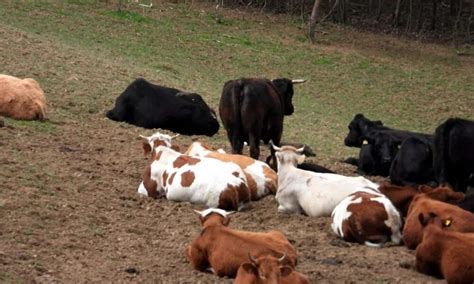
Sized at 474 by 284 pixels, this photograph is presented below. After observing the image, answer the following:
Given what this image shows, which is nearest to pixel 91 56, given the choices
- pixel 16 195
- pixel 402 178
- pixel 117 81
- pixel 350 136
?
pixel 117 81

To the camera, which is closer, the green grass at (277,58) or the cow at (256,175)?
the cow at (256,175)

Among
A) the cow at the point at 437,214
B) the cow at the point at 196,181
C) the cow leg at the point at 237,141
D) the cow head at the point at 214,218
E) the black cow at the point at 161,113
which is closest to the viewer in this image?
the cow head at the point at 214,218

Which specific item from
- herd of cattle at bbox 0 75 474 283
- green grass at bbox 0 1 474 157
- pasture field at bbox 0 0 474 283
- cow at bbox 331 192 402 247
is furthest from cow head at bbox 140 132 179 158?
green grass at bbox 0 1 474 157

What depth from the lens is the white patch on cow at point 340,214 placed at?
9289mm

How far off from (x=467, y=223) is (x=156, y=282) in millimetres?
3030

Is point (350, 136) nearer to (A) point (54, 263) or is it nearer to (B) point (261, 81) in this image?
(B) point (261, 81)

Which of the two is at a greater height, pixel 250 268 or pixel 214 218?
pixel 250 268

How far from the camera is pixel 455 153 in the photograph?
39.9ft

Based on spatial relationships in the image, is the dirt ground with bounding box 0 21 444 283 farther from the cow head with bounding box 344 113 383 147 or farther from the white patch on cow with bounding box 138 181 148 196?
the cow head with bounding box 344 113 383 147

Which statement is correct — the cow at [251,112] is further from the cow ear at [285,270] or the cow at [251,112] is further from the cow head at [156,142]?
the cow ear at [285,270]

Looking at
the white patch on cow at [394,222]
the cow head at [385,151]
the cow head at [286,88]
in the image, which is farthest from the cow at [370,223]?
the cow head at [286,88]

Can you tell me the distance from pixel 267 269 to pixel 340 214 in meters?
2.98

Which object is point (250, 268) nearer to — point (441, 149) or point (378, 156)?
point (441, 149)

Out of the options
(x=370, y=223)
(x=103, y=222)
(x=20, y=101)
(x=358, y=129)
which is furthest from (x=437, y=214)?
(x=358, y=129)
